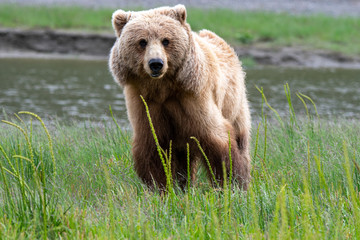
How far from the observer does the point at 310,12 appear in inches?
886

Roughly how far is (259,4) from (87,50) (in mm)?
9976

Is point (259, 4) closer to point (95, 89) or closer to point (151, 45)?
point (95, 89)

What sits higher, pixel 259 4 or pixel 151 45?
pixel 151 45

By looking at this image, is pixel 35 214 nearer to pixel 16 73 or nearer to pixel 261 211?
pixel 261 211

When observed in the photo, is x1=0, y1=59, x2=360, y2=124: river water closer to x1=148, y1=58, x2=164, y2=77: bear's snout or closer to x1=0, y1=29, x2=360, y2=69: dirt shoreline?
x1=0, y1=29, x2=360, y2=69: dirt shoreline

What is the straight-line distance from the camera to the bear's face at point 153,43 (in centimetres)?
370

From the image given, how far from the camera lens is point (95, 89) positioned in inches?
488

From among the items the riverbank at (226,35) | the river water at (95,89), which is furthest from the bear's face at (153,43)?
the riverbank at (226,35)

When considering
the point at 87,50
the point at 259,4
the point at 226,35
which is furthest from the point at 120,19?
the point at 259,4

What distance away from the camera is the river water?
10023 millimetres

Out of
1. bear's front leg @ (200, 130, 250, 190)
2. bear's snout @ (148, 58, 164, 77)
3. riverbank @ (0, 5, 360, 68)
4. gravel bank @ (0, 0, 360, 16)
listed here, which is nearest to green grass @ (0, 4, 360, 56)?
riverbank @ (0, 5, 360, 68)

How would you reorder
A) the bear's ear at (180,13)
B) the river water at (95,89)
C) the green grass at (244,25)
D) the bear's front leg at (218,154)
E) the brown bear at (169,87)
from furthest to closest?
the green grass at (244,25) < the river water at (95,89) < the bear's front leg at (218,154) < the bear's ear at (180,13) < the brown bear at (169,87)

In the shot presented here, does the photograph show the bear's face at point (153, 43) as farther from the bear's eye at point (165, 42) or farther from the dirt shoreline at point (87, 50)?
the dirt shoreline at point (87, 50)

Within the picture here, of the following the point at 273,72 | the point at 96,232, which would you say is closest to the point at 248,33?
the point at 273,72
